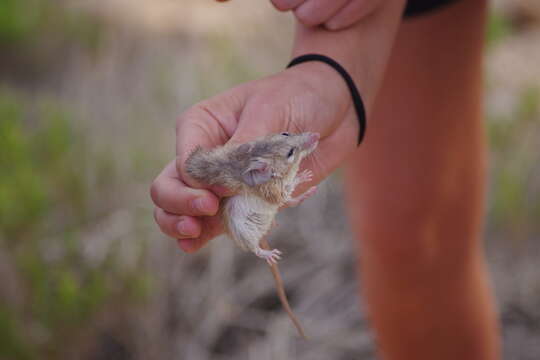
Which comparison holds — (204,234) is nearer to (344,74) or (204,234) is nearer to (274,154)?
(274,154)

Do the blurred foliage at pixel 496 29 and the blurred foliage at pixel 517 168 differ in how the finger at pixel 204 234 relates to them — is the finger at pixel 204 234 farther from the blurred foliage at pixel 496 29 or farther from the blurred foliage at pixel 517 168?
the blurred foliage at pixel 496 29

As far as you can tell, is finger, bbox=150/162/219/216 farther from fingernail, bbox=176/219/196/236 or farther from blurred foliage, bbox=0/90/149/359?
blurred foliage, bbox=0/90/149/359

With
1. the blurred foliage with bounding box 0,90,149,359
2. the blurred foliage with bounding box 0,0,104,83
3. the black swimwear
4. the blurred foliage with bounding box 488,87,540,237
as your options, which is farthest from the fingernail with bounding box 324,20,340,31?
the blurred foliage with bounding box 0,0,104,83

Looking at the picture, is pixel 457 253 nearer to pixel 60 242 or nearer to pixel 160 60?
pixel 60 242

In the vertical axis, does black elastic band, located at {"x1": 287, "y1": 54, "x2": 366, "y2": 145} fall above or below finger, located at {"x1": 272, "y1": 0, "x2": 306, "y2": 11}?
below

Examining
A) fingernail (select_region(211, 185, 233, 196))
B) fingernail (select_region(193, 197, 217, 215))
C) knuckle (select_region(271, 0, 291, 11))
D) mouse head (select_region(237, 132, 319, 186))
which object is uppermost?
knuckle (select_region(271, 0, 291, 11))

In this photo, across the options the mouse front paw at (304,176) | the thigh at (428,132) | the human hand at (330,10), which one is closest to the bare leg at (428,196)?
the thigh at (428,132)

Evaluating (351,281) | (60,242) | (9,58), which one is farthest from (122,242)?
(9,58)
